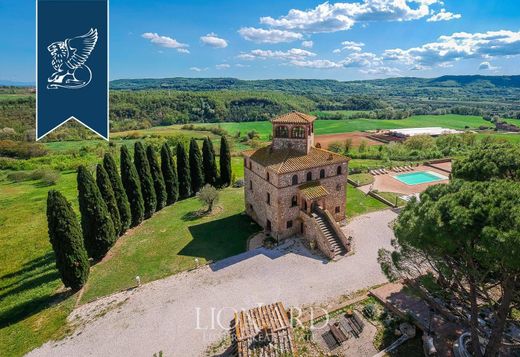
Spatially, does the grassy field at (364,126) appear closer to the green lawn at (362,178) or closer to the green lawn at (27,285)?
the green lawn at (362,178)

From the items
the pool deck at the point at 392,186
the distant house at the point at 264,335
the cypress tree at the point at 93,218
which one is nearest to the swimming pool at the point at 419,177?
the pool deck at the point at 392,186

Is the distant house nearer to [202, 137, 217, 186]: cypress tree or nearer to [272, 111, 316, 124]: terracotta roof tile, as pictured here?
[272, 111, 316, 124]: terracotta roof tile

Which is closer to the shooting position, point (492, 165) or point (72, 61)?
point (492, 165)

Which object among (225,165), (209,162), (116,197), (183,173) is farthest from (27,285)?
(225,165)

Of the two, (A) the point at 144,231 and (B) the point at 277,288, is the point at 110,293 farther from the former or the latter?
(B) the point at 277,288

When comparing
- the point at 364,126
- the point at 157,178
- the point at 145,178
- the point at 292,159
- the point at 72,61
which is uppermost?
the point at 364,126

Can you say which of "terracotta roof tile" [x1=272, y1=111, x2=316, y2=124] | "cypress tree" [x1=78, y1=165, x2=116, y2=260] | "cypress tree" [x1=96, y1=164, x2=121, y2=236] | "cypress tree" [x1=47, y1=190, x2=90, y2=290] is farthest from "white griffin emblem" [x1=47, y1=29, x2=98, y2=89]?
"terracotta roof tile" [x1=272, y1=111, x2=316, y2=124]

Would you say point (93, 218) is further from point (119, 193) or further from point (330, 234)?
point (330, 234)

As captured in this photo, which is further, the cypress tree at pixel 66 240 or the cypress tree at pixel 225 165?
the cypress tree at pixel 225 165
